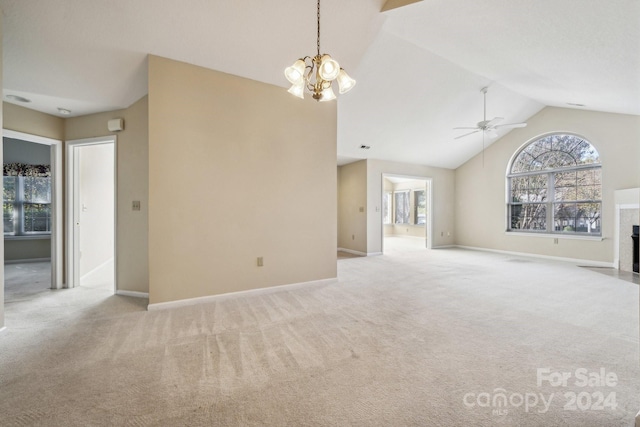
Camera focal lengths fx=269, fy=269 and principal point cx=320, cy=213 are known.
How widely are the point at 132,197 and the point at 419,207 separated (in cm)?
1012

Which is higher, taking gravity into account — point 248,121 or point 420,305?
point 248,121

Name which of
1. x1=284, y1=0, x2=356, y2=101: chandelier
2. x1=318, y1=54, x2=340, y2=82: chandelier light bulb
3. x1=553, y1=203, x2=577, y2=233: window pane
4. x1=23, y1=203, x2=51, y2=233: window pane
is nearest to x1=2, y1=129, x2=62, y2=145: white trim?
x1=23, y1=203, x2=51, y2=233: window pane

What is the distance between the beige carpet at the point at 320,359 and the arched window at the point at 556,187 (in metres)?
3.36

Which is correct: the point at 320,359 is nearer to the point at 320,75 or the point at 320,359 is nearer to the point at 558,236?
the point at 320,75

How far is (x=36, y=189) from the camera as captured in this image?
621 cm

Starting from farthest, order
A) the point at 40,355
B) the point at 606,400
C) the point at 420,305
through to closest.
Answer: the point at 420,305 → the point at 40,355 → the point at 606,400

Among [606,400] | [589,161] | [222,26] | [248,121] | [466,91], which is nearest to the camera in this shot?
[606,400]

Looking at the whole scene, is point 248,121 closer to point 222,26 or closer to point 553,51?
point 222,26

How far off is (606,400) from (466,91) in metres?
5.24

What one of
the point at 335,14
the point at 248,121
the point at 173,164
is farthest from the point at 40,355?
the point at 335,14

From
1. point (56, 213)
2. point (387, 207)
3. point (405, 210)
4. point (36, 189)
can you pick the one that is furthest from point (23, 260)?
point (405, 210)

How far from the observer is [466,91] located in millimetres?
5312

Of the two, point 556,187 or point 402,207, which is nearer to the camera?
point 556,187

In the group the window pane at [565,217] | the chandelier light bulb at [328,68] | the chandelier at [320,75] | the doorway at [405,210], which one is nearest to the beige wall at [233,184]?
the chandelier at [320,75]
